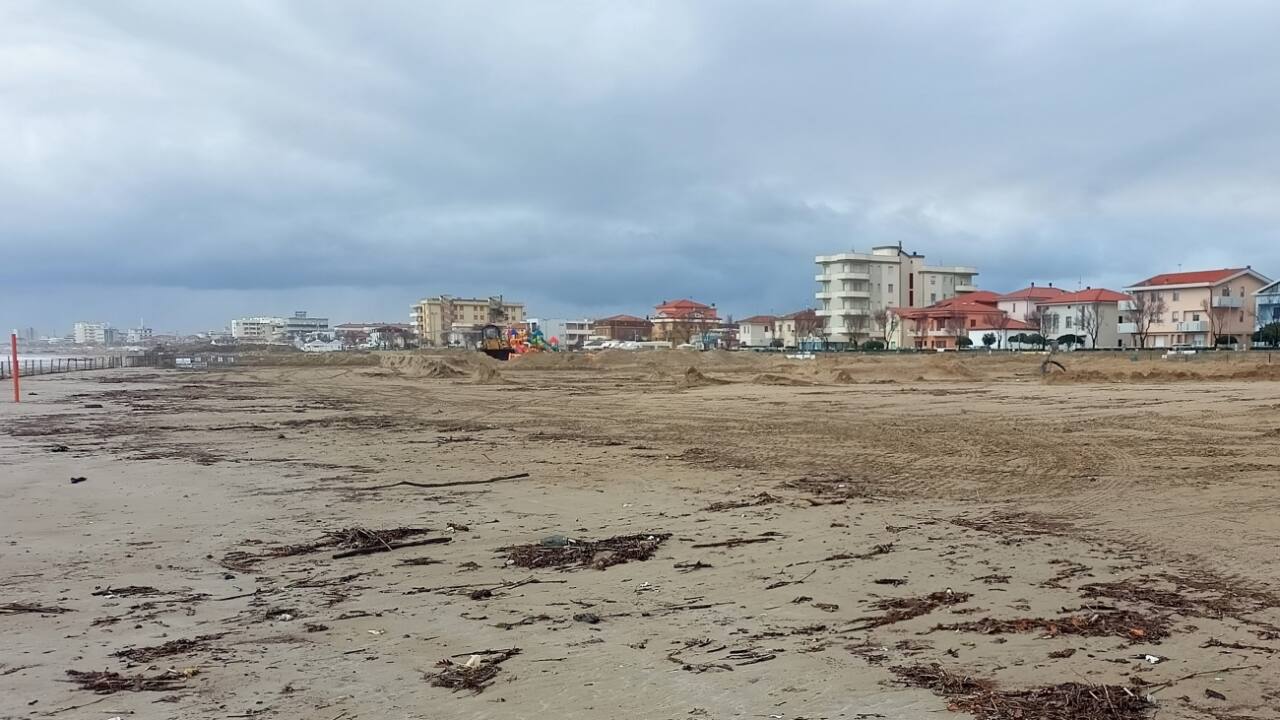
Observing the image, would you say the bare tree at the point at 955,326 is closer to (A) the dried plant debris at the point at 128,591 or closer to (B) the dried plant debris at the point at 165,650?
(A) the dried plant debris at the point at 128,591

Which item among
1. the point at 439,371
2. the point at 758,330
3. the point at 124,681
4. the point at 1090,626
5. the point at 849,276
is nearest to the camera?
the point at 124,681

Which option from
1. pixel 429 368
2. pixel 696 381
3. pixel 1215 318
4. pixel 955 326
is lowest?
pixel 696 381

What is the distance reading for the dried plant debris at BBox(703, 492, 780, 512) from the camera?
1055 centimetres

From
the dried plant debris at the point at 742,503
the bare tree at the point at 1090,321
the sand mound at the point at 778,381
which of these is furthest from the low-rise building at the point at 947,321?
the dried plant debris at the point at 742,503

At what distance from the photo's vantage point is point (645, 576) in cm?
739

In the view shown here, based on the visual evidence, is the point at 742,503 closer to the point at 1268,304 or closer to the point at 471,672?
the point at 471,672

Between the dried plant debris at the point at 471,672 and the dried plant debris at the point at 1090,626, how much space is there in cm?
315

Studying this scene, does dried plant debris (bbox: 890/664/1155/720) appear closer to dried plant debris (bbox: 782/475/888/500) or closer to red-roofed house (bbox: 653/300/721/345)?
dried plant debris (bbox: 782/475/888/500)

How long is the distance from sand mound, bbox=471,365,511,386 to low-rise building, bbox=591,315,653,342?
94.5 m

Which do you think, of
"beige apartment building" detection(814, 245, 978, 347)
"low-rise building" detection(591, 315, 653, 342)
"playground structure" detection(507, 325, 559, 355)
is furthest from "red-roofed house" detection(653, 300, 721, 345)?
"playground structure" detection(507, 325, 559, 355)

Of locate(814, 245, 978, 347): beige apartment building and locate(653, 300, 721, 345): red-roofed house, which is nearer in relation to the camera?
locate(814, 245, 978, 347): beige apartment building

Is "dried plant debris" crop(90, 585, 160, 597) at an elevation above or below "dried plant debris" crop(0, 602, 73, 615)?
below

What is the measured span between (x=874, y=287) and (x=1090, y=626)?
102183mm

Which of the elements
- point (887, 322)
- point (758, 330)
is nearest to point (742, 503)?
point (887, 322)
